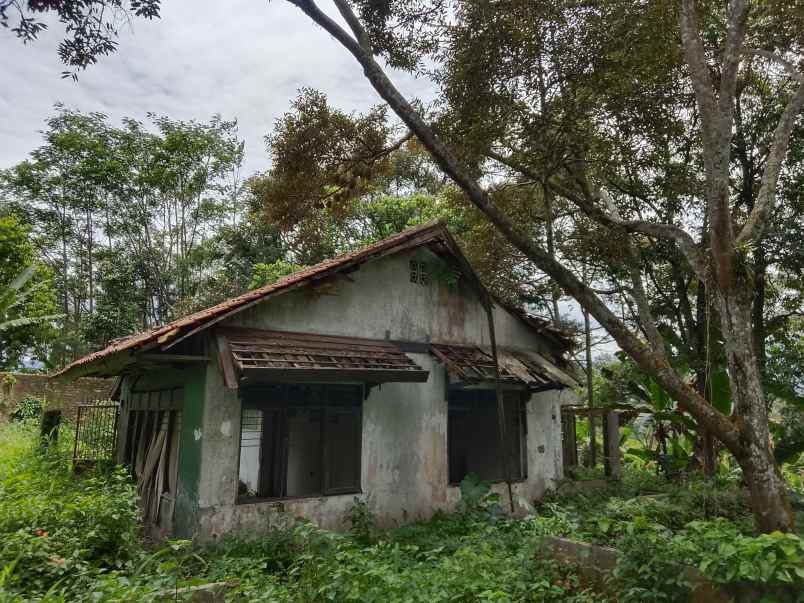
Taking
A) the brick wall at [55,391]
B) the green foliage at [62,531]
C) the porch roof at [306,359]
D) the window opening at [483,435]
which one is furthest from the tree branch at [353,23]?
the brick wall at [55,391]

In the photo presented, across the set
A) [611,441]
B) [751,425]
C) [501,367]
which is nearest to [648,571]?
[751,425]

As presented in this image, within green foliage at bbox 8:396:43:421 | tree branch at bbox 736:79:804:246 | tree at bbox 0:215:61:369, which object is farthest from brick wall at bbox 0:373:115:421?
tree branch at bbox 736:79:804:246

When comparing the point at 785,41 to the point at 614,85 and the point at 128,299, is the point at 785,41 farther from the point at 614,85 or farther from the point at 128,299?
the point at 128,299

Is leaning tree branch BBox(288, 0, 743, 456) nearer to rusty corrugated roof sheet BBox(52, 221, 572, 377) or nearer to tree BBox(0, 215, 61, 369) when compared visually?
rusty corrugated roof sheet BBox(52, 221, 572, 377)

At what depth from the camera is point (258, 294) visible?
8.36m

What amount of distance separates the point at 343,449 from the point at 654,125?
7.55m

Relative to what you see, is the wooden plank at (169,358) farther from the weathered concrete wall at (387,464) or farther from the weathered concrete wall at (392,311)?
the weathered concrete wall at (392,311)

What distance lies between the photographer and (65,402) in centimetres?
2053

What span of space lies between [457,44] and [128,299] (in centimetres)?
2221

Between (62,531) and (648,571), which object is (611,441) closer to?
(648,571)

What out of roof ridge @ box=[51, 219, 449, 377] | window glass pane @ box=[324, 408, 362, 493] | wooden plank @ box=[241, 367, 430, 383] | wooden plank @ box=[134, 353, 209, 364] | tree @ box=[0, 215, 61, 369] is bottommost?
window glass pane @ box=[324, 408, 362, 493]

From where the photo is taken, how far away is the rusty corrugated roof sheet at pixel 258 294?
24.6 ft

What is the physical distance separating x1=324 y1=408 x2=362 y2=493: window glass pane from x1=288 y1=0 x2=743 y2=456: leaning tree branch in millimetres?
4454

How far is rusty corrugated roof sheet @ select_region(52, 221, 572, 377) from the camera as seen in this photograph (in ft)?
24.6
